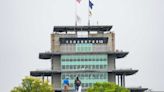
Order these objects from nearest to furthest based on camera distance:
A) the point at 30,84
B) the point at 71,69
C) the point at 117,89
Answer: the point at 30,84 → the point at 117,89 → the point at 71,69

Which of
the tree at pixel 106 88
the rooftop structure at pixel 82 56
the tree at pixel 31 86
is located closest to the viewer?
the tree at pixel 31 86

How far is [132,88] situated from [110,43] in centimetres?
1283

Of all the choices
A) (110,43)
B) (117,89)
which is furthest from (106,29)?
(117,89)

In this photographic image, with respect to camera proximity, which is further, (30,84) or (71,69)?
(71,69)

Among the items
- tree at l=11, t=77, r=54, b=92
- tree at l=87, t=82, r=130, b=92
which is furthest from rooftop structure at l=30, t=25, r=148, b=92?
tree at l=11, t=77, r=54, b=92

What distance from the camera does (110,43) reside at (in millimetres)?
191250

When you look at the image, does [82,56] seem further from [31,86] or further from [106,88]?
[31,86]

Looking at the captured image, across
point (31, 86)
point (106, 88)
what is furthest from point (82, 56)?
point (31, 86)

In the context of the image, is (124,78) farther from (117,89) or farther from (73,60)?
(117,89)

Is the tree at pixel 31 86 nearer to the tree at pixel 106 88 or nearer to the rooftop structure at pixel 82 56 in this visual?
the tree at pixel 106 88

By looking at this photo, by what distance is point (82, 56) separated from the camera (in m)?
190

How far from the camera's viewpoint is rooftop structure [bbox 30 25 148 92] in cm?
18938

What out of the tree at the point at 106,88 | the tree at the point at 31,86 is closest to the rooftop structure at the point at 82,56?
the tree at the point at 106,88

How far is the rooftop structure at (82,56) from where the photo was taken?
18938cm
